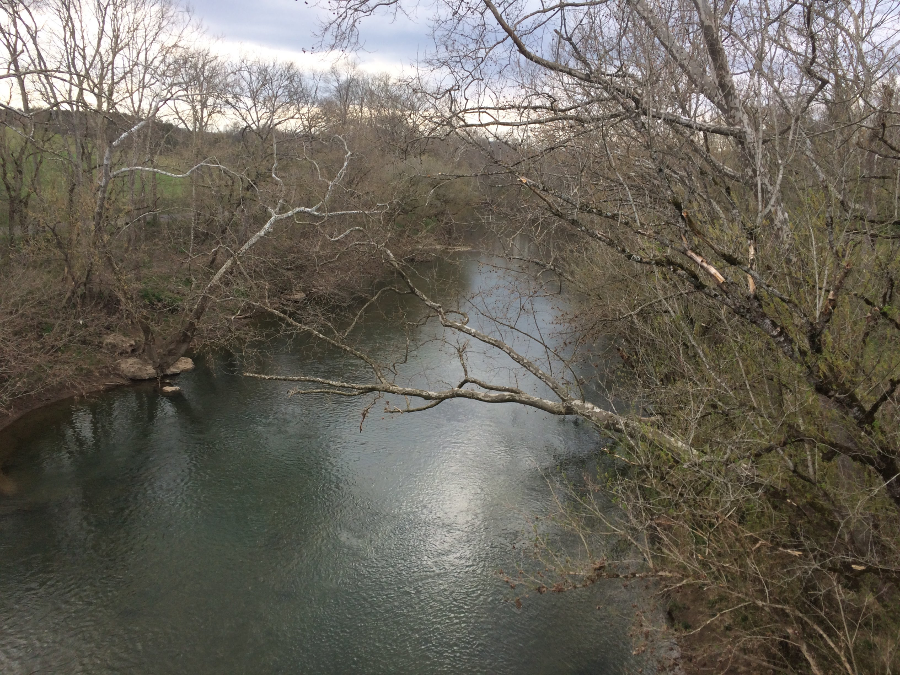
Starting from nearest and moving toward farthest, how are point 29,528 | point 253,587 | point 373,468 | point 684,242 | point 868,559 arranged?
point 684,242
point 868,559
point 253,587
point 29,528
point 373,468

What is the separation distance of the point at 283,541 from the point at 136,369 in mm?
8004

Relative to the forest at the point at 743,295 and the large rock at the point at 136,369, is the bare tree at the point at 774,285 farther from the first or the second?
the large rock at the point at 136,369

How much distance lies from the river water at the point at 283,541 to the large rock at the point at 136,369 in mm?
A: 936

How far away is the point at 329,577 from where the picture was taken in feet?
26.5

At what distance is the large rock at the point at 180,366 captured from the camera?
1501 cm

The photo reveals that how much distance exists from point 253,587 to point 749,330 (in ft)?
21.7

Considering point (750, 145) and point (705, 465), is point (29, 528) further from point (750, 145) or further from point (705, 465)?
point (750, 145)

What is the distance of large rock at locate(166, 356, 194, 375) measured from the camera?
15.0 m

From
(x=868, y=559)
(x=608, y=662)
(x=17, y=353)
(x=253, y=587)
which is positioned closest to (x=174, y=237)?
(x=17, y=353)

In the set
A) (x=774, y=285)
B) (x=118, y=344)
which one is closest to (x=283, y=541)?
(x=774, y=285)

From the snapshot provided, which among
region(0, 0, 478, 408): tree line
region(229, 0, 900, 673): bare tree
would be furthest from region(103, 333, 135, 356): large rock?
region(229, 0, 900, 673): bare tree

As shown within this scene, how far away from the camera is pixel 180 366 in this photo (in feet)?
50.3

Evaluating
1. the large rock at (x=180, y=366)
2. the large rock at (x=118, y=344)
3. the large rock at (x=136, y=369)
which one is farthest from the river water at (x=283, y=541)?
the large rock at (x=118, y=344)

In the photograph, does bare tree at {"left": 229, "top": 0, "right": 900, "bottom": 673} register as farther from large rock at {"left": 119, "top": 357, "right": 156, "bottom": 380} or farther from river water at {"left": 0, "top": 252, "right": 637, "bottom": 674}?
large rock at {"left": 119, "top": 357, "right": 156, "bottom": 380}
